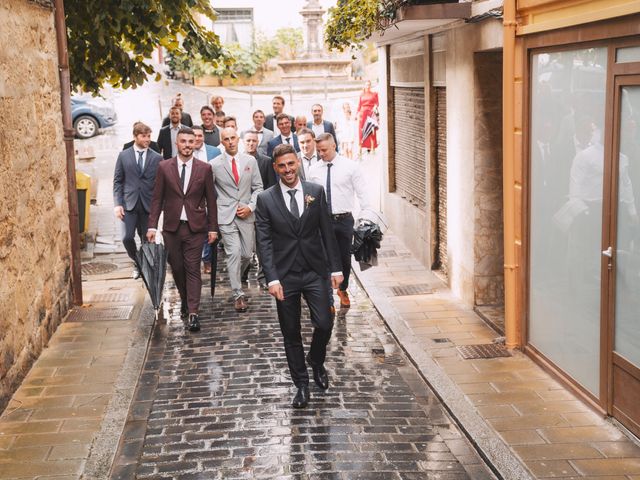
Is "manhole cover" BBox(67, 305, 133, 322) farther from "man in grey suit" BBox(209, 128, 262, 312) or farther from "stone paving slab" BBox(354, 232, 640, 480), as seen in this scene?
"stone paving slab" BBox(354, 232, 640, 480)

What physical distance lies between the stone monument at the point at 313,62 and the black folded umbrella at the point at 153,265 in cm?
3419

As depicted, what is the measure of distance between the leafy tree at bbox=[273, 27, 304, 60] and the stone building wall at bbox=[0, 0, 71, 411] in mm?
36104

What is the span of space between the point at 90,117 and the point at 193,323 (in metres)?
19.4

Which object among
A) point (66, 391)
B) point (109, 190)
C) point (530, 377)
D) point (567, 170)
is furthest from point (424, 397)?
point (109, 190)

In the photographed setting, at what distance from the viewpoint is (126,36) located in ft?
39.7

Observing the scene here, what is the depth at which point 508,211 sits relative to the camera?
8445 millimetres

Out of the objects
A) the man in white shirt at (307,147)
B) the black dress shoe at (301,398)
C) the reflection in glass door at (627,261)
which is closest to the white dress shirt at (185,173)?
the man in white shirt at (307,147)

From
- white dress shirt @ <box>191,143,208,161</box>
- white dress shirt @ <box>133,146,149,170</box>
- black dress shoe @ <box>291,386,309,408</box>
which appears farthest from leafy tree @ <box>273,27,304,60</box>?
black dress shoe @ <box>291,386,309,408</box>

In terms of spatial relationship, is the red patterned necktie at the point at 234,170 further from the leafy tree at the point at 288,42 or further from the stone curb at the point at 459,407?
the leafy tree at the point at 288,42

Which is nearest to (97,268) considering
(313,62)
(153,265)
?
(153,265)

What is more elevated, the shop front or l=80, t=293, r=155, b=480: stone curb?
the shop front

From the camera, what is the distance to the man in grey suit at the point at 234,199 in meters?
10.4

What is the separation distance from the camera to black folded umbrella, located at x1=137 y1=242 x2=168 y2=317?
983cm

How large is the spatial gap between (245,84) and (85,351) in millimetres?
35748
